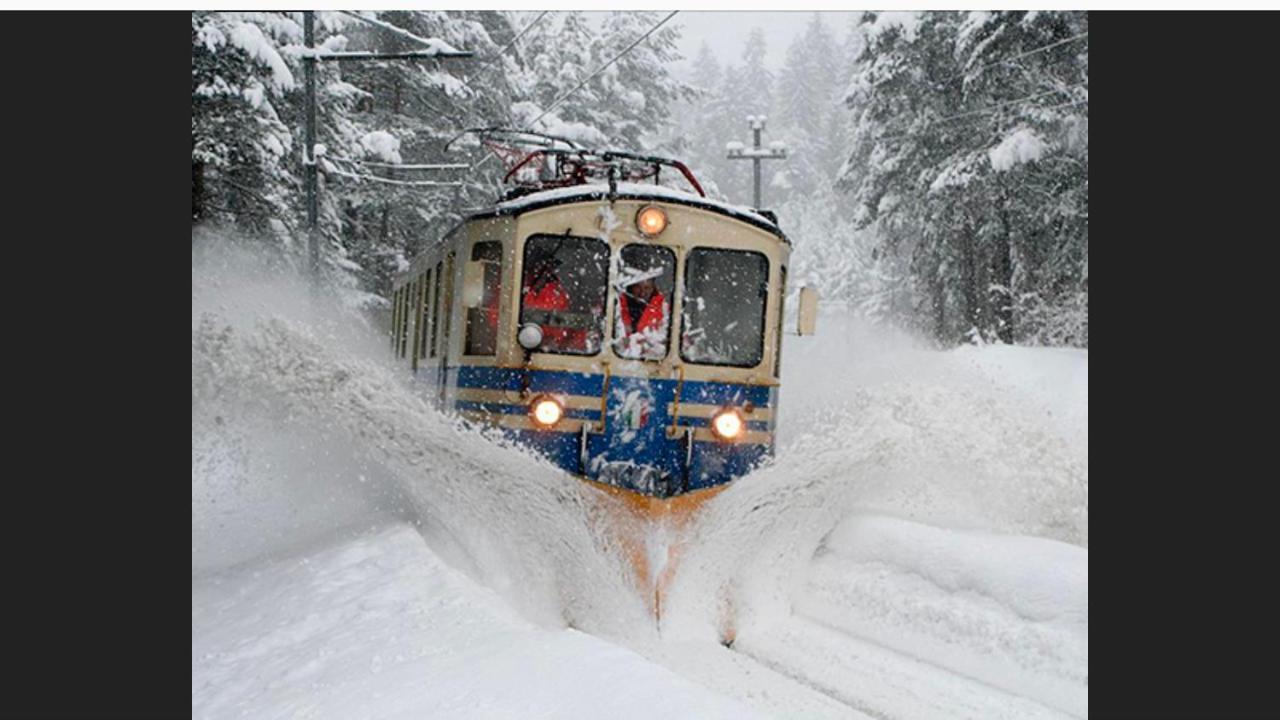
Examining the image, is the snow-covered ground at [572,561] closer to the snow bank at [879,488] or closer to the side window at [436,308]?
the snow bank at [879,488]

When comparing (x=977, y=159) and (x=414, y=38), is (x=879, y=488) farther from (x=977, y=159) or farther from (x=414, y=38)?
(x=414, y=38)

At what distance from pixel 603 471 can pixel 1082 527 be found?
2.30 meters

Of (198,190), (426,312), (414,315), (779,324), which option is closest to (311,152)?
(198,190)

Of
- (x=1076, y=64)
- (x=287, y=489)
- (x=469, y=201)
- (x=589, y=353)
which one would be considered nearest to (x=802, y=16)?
(x=1076, y=64)

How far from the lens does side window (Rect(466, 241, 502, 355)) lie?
5.62 metres

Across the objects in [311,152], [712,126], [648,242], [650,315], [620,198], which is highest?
[712,126]

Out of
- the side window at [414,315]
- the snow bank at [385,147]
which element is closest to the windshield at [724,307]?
the snow bank at [385,147]

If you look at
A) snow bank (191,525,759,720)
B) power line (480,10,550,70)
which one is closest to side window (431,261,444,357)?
power line (480,10,550,70)

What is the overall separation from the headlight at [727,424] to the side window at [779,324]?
38 centimetres

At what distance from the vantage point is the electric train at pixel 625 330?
552cm

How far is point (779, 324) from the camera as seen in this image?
19.5 feet

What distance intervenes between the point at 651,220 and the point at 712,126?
1355 mm

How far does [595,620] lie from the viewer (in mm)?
5004

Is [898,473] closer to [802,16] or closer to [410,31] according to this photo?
[802,16]
